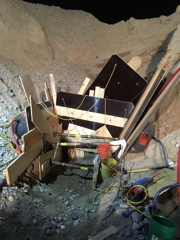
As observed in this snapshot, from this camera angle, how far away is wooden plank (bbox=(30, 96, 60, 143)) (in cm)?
295

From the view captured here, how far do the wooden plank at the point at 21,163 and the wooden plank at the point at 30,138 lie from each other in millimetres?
53

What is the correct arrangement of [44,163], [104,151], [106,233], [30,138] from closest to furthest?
[106,233], [30,138], [44,163], [104,151]

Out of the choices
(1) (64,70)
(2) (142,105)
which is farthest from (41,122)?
(1) (64,70)

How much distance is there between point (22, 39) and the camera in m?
6.21

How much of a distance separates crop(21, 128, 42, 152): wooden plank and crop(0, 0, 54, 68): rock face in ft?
10.6

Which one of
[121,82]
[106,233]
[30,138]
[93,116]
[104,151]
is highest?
[121,82]

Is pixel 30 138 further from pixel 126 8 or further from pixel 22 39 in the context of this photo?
pixel 126 8

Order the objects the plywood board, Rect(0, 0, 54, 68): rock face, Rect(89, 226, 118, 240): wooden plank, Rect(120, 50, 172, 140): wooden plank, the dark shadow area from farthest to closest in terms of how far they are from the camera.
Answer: the dark shadow area
Rect(0, 0, 54, 68): rock face
the plywood board
Rect(120, 50, 172, 140): wooden plank
Rect(89, 226, 118, 240): wooden plank

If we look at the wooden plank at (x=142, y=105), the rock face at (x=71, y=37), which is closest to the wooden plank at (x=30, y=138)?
the wooden plank at (x=142, y=105)

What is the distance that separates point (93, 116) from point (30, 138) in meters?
1.33

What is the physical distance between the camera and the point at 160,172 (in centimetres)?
291

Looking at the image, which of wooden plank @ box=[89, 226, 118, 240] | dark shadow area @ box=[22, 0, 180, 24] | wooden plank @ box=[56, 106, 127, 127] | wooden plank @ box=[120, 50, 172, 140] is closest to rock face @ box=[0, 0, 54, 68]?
wooden plank @ box=[56, 106, 127, 127]

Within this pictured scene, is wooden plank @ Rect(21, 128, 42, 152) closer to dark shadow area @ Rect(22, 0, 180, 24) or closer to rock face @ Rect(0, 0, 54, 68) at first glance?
rock face @ Rect(0, 0, 54, 68)

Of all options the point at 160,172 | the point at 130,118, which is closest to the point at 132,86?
the point at 130,118
